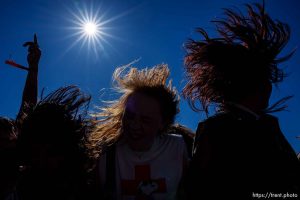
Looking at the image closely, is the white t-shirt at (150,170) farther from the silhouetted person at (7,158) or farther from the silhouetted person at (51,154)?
the silhouetted person at (7,158)

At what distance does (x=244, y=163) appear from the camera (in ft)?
8.65

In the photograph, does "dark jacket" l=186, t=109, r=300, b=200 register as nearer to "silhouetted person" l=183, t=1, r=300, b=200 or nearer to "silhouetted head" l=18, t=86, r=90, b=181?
"silhouetted person" l=183, t=1, r=300, b=200

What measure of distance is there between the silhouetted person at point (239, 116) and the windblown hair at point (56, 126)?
3.55 ft

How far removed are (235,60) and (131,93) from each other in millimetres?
1145

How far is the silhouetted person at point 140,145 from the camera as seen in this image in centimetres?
306

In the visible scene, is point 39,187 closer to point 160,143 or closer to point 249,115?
point 160,143

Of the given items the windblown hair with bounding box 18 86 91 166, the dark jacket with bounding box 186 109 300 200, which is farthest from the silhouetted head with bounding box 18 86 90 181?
the dark jacket with bounding box 186 109 300 200

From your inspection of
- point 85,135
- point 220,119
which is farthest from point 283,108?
point 85,135

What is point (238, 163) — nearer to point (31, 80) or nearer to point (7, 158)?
point (7, 158)

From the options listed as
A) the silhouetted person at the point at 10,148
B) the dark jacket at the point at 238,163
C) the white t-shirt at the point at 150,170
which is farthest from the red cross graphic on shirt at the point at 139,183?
the silhouetted person at the point at 10,148

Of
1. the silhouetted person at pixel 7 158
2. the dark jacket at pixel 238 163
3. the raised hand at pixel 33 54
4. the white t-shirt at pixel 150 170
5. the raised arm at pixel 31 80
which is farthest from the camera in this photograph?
the raised hand at pixel 33 54

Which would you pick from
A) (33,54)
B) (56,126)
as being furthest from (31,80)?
(56,126)

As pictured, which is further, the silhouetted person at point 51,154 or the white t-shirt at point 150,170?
the white t-shirt at point 150,170

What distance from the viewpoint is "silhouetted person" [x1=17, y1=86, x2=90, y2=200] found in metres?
2.63
